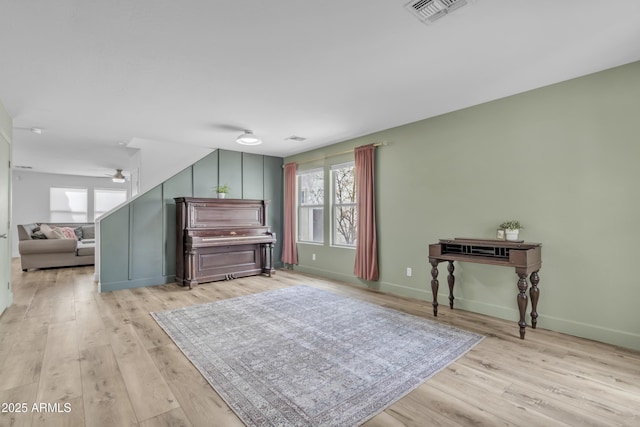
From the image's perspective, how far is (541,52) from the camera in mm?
2453

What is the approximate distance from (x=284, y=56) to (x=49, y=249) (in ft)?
22.4

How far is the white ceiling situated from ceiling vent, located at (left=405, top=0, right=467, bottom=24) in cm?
7

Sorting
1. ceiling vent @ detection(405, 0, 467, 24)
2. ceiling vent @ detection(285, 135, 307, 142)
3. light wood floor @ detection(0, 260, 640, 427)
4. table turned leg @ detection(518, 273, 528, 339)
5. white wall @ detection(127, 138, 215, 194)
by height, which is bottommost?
light wood floor @ detection(0, 260, 640, 427)

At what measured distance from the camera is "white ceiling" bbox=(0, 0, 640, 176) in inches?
76.4

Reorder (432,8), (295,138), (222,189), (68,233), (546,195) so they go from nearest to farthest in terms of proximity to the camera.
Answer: (432,8) → (546,195) → (295,138) → (222,189) → (68,233)

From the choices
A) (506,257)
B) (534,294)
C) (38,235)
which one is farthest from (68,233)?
(534,294)

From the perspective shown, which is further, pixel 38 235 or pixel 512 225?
pixel 38 235

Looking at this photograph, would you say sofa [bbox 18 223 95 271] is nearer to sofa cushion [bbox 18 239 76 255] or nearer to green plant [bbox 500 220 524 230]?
sofa cushion [bbox 18 239 76 255]

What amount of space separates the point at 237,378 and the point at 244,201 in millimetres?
3863

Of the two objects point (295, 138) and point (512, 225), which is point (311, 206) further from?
point (512, 225)

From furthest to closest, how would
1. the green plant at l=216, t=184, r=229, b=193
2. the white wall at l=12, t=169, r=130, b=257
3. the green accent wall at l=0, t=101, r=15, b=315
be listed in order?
the white wall at l=12, t=169, r=130, b=257
the green plant at l=216, t=184, r=229, b=193
the green accent wall at l=0, t=101, r=15, b=315

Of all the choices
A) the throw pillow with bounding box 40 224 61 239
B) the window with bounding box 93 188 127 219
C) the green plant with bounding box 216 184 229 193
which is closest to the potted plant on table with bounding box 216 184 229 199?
the green plant with bounding box 216 184 229 193

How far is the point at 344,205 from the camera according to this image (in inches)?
211

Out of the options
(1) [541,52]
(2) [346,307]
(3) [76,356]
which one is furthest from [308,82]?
(3) [76,356]
